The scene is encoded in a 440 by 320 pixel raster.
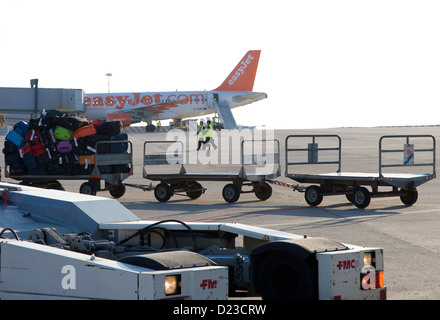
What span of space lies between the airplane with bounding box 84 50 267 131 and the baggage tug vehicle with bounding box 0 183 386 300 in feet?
198

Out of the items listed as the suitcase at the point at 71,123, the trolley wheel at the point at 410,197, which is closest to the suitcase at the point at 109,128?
the suitcase at the point at 71,123

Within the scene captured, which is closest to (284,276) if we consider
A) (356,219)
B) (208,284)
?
(208,284)

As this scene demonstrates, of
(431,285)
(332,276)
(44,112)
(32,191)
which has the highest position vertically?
(44,112)

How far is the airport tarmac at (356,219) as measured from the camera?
9.02 meters

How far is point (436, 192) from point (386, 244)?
29.0 feet

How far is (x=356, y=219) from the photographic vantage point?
47.0 ft

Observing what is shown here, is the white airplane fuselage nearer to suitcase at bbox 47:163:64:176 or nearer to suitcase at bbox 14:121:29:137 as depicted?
suitcase at bbox 47:163:64:176

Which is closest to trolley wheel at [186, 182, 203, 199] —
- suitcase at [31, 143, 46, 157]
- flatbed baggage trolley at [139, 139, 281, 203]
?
flatbed baggage trolley at [139, 139, 281, 203]

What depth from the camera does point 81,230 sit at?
22.3 feet

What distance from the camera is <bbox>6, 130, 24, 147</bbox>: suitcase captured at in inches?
683

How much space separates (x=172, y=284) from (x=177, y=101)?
6447cm

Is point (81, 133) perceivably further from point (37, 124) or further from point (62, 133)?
point (37, 124)

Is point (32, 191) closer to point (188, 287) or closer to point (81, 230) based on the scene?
point (81, 230)
